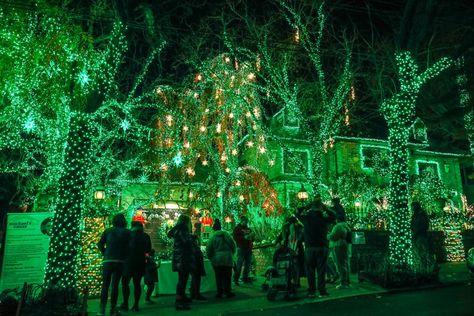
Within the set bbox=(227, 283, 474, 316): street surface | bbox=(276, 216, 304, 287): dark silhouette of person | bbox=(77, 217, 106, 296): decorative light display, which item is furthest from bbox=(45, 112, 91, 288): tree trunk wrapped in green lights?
bbox=(276, 216, 304, 287): dark silhouette of person

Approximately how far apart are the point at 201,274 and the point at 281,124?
18.2 metres

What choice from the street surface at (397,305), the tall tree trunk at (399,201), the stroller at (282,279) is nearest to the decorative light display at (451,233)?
the tall tree trunk at (399,201)

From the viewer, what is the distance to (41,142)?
18.8 metres

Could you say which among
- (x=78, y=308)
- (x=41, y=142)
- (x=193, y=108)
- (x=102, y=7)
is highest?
(x=102, y=7)

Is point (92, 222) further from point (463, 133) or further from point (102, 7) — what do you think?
point (463, 133)

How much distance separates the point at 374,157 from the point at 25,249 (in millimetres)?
23104

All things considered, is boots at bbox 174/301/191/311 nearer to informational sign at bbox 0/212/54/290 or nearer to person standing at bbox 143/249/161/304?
person standing at bbox 143/249/161/304

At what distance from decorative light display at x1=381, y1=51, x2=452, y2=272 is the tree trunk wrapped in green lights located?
319 inches

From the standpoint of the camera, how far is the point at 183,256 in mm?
9461

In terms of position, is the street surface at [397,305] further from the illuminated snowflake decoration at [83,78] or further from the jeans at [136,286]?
the illuminated snowflake decoration at [83,78]

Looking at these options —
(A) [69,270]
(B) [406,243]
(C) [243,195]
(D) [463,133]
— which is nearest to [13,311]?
(A) [69,270]

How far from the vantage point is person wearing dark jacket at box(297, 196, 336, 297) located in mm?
9672

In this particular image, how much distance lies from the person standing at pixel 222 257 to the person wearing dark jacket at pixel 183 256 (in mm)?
851

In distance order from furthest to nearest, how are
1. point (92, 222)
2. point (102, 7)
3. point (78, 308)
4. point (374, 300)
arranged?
point (102, 7) < point (92, 222) < point (374, 300) < point (78, 308)
